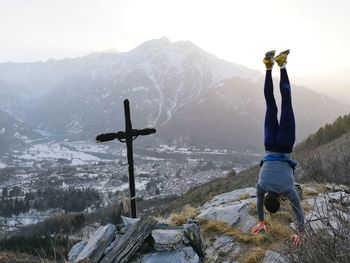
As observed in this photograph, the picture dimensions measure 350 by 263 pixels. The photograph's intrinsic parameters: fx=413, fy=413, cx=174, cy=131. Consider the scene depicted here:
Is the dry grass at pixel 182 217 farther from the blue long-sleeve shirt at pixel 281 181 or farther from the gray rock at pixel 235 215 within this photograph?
the blue long-sleeve shirt at pixel 281 181

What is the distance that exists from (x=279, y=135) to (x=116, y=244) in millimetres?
3429

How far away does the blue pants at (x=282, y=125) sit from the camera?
21.7 feet

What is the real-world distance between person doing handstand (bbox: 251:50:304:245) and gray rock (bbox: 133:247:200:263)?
158 cm

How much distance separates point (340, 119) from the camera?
30406mm

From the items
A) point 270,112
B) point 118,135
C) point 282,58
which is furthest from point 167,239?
point 118,135

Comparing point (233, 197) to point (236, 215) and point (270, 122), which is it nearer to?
point (236, 215)

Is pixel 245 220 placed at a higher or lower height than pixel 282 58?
lower

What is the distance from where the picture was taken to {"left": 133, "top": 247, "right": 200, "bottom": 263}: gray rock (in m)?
6.96

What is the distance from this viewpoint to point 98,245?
749cm

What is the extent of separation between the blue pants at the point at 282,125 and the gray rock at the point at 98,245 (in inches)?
130

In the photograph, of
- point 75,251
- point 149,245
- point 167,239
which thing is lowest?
point 75,251

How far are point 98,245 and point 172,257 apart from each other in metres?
1.43

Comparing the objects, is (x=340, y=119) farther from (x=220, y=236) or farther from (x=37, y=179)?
(x=37, y=179)

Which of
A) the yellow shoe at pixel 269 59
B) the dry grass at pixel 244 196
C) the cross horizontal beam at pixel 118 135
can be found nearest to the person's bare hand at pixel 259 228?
the yellow shoe at pixel 269 59
